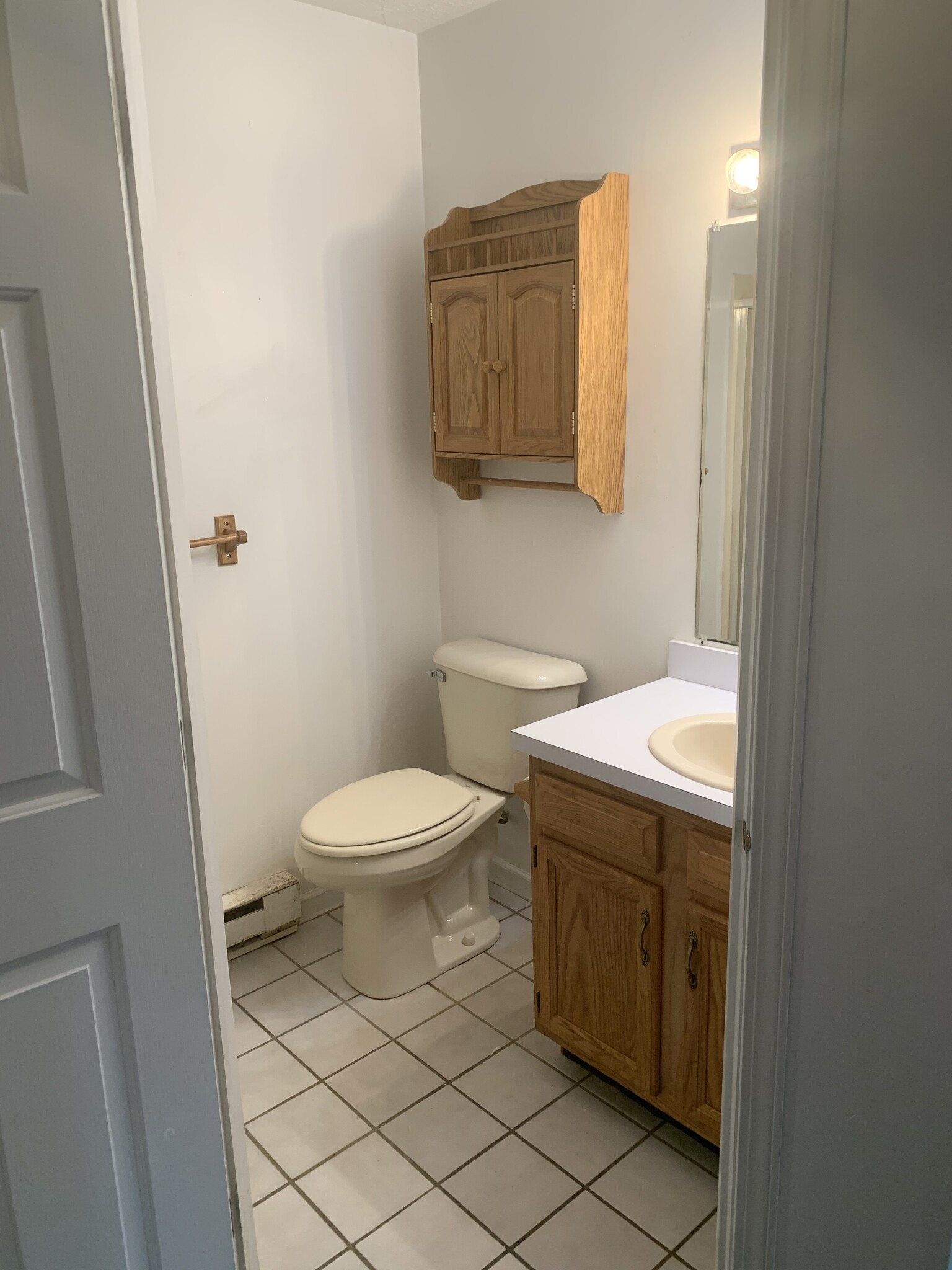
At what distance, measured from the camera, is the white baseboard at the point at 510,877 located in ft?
9.20

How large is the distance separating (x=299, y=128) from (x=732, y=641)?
1.66 metres

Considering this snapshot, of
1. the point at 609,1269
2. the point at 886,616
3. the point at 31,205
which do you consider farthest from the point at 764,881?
the point at 31,205

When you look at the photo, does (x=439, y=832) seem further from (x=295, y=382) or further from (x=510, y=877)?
(x=295, y=382)

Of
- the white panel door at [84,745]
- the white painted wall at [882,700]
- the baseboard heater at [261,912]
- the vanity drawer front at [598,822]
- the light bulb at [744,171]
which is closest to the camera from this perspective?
the white painted wall at [882,700]

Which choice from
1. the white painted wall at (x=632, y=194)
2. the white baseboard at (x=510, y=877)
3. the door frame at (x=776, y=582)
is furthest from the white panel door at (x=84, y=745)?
the white baseboard at (x=510, y=877)

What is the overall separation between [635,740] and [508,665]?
65 cm

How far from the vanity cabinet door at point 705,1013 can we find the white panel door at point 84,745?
0.86 meters

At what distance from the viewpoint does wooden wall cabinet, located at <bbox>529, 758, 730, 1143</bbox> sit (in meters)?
1.69

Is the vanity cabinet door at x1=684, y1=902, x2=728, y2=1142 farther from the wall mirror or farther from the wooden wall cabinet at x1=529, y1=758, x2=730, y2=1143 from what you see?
the wall mirror

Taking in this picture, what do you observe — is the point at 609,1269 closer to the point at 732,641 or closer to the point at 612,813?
the point at 612,813

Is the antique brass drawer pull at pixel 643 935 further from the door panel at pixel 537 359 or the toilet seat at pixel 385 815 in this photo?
the door panel at pixel 537 359

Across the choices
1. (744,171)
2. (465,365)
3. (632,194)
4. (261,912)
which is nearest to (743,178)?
(744,171)

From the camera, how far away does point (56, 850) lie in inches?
44.6

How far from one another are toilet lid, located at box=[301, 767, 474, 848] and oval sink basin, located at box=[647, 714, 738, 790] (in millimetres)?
666
